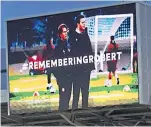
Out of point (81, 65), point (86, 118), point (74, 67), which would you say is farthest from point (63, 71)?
point (86, 118)

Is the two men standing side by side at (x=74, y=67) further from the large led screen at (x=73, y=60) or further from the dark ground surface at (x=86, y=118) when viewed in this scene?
the dark ground surface at (x=86, y=118)

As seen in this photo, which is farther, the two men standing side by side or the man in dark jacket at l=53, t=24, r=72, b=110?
the man in dark jacket at l=53, t=24, r=72, b=110

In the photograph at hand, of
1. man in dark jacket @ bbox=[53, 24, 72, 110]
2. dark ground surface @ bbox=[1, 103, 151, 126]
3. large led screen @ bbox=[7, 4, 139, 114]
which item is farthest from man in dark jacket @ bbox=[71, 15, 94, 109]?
dark ground surface @ bbox=[1, 103, 151, 126]

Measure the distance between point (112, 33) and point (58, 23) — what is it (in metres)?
2.30

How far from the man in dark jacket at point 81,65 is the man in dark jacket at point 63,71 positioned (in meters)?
0.25

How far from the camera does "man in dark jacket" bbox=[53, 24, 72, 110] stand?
767 inches

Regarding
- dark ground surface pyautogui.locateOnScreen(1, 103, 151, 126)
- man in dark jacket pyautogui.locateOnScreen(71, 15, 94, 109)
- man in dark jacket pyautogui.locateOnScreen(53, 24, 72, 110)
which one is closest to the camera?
man in dark jacket pyautogui.locateOnScreen(71, 15, 94, 109)

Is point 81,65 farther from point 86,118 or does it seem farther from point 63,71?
point 86,118

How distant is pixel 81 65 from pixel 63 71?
801mm

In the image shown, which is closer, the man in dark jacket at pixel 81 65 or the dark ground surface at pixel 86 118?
the man in dark jacket at pixel 81 65

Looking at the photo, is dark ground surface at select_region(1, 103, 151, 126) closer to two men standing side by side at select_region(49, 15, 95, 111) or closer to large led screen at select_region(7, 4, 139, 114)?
large led screen at select_region(7, 4, 139, 114)

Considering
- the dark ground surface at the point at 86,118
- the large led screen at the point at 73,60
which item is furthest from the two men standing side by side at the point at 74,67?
the dark ground surface at the point at 86,118

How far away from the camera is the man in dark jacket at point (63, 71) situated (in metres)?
19.5

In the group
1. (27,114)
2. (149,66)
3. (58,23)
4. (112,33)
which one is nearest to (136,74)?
(149,66)
